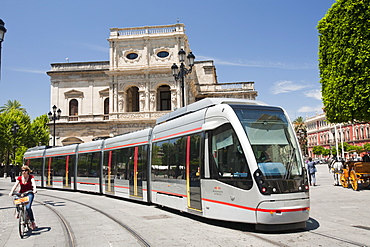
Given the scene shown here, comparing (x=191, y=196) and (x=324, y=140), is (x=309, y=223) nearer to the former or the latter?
(x=191, y=196)

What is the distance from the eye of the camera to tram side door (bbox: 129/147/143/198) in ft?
41.9

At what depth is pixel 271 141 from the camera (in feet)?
25.0

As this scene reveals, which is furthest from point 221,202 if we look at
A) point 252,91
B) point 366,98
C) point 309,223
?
point 252,91

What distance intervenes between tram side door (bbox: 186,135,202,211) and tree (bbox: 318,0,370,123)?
1041 centimetres

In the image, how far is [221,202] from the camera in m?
7.89

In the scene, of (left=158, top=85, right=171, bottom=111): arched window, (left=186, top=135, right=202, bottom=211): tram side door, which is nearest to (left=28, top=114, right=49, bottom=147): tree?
(left=158, top=85, right=171, bottom=111): arched window

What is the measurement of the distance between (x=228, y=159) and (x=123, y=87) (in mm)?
31840

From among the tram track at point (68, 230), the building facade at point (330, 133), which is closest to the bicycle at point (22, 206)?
the tram track at point (68, 230)

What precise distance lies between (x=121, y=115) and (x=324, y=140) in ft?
226

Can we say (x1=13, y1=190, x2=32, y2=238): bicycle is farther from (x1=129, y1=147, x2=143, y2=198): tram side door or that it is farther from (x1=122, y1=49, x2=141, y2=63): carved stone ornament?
(x1=122, y1=49, x2=141, y2=63): carved stone ornament

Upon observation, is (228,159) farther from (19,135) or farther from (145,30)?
(19,135)

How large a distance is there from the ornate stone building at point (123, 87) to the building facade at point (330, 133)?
40.0 metres

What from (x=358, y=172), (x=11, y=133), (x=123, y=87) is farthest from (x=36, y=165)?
(x=11, y=133)

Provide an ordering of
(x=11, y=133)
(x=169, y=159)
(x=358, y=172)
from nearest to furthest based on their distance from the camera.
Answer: (x=169, y=159) < (x=358, y=172) < (x=11, y=133)
